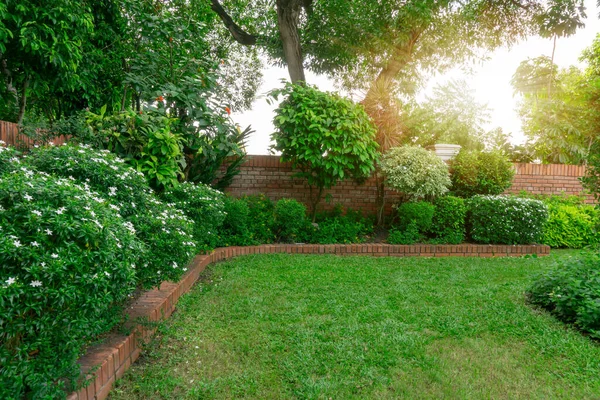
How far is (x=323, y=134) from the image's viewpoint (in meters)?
6.56

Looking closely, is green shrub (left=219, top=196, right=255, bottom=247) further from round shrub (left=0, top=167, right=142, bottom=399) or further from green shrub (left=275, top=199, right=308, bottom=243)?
round shrub (left=0, top=167, right=142, bottom=399)

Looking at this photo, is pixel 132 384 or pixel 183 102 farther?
pixel 183 102

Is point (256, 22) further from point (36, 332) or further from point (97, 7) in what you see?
point (36, 332)

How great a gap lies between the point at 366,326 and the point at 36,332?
2.34m

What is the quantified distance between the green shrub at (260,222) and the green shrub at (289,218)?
149 millimetres

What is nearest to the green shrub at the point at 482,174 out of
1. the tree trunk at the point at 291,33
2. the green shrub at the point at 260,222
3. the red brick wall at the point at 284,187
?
the red brick wall at the point at 284,187

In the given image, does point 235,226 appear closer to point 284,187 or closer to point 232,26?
point 284,187

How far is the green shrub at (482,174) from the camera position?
25.7 ft

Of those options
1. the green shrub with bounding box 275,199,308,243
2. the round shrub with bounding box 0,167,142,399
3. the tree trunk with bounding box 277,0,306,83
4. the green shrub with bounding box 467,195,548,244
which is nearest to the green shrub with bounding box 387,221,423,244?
the green shrub with bounding box 467,195,548,244

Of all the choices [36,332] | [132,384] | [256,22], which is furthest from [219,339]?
[256,22]

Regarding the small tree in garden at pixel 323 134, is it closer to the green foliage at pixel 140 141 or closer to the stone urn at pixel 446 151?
the stone urn at pixel 446 151

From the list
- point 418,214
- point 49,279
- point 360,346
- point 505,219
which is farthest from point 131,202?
point 505,219

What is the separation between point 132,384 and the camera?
93.2 inches

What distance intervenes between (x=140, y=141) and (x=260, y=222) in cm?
270
